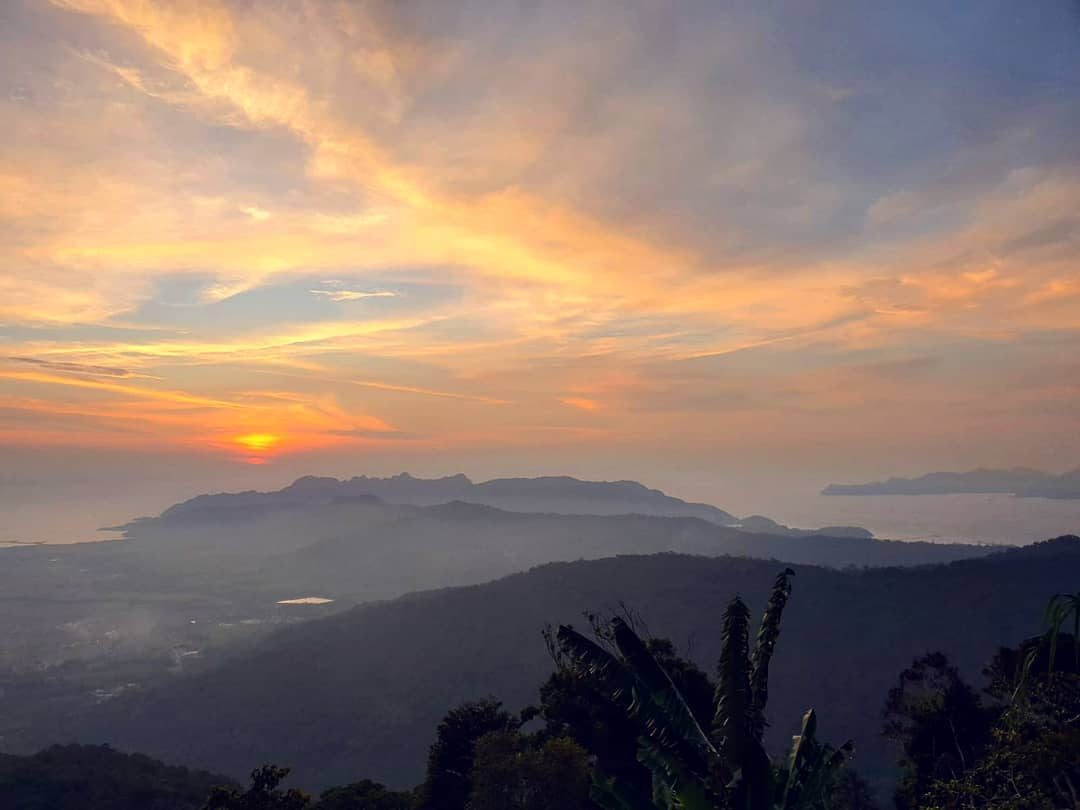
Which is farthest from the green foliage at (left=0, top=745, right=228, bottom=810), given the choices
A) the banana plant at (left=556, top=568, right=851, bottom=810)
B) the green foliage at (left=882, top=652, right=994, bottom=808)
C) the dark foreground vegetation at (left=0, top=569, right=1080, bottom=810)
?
the banana plant at (left=556, top=568, right=851, bottom=810)

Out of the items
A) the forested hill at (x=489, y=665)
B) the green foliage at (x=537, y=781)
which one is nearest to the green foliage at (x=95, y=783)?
the forested hill at (x=489, y=665)

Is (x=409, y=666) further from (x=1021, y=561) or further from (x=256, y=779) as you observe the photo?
(x=256, y=779)

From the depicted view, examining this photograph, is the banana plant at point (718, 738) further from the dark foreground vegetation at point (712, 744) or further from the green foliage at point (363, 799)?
the green foliage at point (363, 799)

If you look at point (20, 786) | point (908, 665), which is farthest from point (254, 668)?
point (908, 665)

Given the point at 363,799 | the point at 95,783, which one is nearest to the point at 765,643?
the point at 363,799

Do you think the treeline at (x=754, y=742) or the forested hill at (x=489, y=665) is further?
the forested hill at (x=489, y=665)

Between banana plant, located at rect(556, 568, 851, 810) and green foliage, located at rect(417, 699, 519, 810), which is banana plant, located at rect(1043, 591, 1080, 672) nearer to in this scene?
banana plant, located at rect(556, 568, 851, 810)
